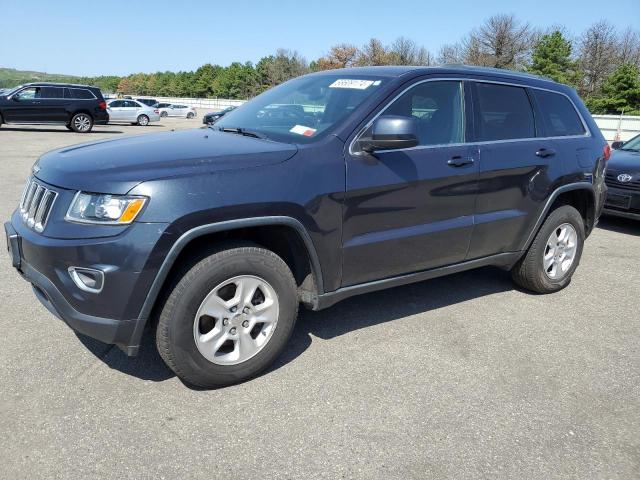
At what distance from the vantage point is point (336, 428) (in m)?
2.76

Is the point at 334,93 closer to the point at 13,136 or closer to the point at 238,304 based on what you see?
the point at 238,304

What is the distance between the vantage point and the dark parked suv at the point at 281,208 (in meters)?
2.68

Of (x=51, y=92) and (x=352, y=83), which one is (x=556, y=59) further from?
(x=352, y=83)

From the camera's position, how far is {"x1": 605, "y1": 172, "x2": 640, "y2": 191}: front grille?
283 inches

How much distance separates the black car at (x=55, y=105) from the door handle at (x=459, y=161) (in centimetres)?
1950

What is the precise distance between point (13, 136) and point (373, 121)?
17.8 meters

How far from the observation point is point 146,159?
112 inches

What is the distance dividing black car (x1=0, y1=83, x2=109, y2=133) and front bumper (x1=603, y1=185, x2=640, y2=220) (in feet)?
61.5

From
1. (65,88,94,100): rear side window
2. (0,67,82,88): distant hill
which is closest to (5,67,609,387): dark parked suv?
(65,88,94,100): rear side window

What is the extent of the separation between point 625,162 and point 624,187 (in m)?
0.48

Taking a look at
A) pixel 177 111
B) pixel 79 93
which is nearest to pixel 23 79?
pixel 177 111

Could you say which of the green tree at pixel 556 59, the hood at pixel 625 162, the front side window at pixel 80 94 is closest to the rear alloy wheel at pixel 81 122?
the front side window at pixel 80 94

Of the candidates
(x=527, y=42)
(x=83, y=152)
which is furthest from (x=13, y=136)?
(x=527, y=42)

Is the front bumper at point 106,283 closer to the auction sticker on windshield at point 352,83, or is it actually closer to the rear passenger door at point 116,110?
the auction sticker on windshield at point 352,83
